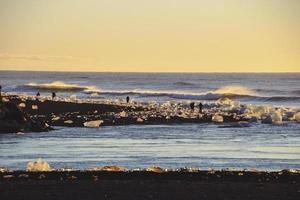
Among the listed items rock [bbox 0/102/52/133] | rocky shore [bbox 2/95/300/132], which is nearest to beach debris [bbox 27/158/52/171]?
rock [bbox 0/102/52/133]

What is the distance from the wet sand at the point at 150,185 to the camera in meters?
19.0

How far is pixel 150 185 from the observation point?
2052cm

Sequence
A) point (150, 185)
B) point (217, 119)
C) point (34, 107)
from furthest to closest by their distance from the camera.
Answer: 1. point (34, 107)
2. point (217, 119)
3. point (150, 185)

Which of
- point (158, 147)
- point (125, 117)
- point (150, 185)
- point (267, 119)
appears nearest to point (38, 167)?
point (150, 185)

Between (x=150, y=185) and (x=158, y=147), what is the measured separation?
1165cm

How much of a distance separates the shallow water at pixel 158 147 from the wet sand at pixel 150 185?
313 centimetres

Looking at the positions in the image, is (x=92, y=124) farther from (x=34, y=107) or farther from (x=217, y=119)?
(x=34, y=107)

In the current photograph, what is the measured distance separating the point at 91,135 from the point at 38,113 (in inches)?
584

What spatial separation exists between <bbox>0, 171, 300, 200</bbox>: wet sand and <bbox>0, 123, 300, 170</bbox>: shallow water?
10.3ft

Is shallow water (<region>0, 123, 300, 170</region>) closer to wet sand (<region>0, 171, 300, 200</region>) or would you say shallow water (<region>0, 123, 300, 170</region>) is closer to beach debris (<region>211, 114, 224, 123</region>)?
wet sand (<region>0, 171, 300, 200</region>)

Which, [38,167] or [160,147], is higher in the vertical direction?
[38,167]

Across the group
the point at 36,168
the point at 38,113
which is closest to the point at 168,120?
the point at 38,113

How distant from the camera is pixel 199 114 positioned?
53219 millimetres

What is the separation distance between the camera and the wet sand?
748 inches
